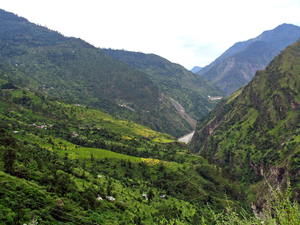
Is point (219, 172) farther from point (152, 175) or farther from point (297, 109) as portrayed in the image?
point (297, 109)

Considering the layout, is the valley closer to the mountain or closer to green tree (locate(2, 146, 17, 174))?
green tree (locate(2, 146, 17, 174))

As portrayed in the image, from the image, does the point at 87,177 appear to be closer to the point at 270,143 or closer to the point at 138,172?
the point at 138,172

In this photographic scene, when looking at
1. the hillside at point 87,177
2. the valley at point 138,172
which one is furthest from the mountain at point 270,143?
the hillside at point 87,177

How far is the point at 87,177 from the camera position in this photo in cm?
6038

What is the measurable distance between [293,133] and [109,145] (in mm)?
136773

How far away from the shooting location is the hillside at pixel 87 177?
33750mm

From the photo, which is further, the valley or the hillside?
the hillside

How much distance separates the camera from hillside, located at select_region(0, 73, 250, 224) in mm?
33750

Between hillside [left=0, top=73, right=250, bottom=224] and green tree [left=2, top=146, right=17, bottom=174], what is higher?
green tree [left=2, top=146, right=17, bottom=174]

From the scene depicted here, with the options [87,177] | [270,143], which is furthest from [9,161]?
[270,143]

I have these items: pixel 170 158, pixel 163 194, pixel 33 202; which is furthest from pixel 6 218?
pixel 170 158

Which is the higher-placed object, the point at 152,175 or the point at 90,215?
the point at 90,215

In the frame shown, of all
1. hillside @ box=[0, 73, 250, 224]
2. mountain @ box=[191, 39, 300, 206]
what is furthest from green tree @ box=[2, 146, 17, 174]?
mountain @ box=[191, 39, 300, 206]

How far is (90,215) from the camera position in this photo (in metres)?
38.7
